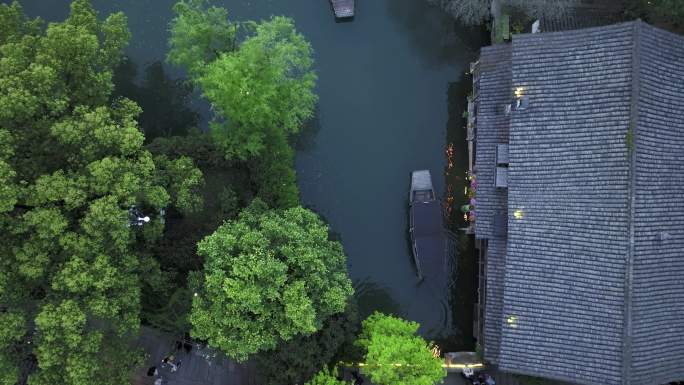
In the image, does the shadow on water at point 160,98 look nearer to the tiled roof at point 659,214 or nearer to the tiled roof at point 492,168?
the tiled roof at point 492,168

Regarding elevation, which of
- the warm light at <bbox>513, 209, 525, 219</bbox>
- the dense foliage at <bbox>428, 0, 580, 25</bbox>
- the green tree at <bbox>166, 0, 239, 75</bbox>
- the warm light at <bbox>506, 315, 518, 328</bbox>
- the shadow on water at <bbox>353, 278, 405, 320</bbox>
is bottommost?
the shadow on water at <bbox>353, 278, 405, 320</bbox>

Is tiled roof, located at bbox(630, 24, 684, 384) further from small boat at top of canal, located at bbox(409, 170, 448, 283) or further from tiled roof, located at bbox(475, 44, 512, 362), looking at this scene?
small boat at top of canal, located at bbox(409, 170, 448, 283)

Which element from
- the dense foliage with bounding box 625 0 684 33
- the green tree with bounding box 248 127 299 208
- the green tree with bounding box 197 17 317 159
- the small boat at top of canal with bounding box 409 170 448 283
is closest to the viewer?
the green tree with bounding box 197 17 317 159

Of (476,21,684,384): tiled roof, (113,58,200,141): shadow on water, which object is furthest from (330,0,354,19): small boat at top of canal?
(476,21,684,384): tiled roof

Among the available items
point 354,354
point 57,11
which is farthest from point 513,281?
point 57,11

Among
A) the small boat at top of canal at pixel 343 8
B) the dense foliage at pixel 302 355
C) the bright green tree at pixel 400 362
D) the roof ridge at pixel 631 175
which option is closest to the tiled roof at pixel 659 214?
the roof ridge at pixel 631 175

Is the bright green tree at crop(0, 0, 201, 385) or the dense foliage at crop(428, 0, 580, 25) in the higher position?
the dense foliage at crop(428, 0, 580, 25)

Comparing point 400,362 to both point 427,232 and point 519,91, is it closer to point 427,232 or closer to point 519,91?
point 427,232
